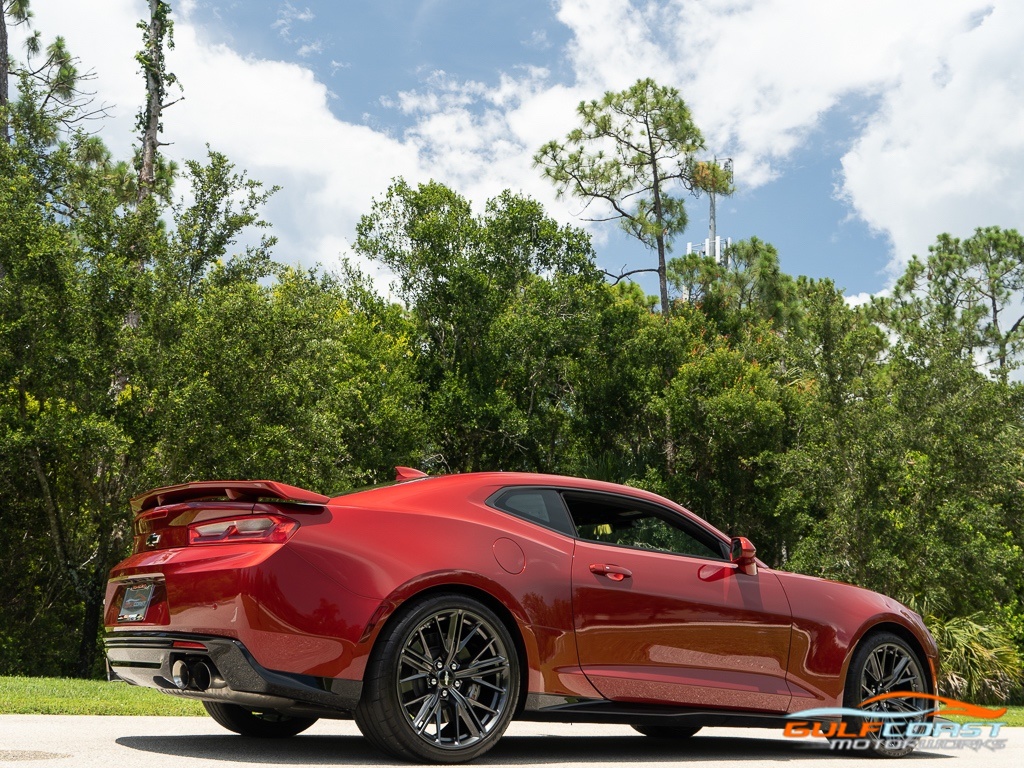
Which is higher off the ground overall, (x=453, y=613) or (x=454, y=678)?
(x=453, y=613)

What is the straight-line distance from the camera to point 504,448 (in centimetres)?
3188

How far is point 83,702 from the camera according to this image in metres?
8.70

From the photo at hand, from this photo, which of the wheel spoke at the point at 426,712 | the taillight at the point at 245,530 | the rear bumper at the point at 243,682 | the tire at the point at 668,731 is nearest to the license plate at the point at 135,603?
the rear bumper at the point at 243,682

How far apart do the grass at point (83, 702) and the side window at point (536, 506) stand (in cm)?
406

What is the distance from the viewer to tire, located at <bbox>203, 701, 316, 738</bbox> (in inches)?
261

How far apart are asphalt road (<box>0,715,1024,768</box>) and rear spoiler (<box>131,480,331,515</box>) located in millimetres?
1271

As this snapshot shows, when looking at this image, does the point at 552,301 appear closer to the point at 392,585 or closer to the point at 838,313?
the point at 838,313

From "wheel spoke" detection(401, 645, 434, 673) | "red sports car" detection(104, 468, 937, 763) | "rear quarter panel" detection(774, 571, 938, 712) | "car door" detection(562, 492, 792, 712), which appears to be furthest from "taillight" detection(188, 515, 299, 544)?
"rear quarter panel" detection(774, 571, 938, 712)

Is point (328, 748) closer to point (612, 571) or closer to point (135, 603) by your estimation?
point (135, 603)

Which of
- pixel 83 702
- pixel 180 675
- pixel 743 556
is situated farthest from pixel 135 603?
pixel 83 702

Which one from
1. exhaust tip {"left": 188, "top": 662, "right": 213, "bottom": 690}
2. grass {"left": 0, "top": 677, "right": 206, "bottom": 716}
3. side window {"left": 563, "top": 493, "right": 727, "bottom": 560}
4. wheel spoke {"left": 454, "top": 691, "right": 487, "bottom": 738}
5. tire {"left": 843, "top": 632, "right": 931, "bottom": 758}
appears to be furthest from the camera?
grass {"left": 0, "top": 677, "right": 206, "bottom": 716}

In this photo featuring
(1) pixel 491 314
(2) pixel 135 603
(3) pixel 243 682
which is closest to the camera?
(3) pixel 243 682

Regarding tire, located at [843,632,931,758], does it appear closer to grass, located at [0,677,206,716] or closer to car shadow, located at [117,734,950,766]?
car shadow, located at [117,734,950,766]

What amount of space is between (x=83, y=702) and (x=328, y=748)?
359 centimetres
